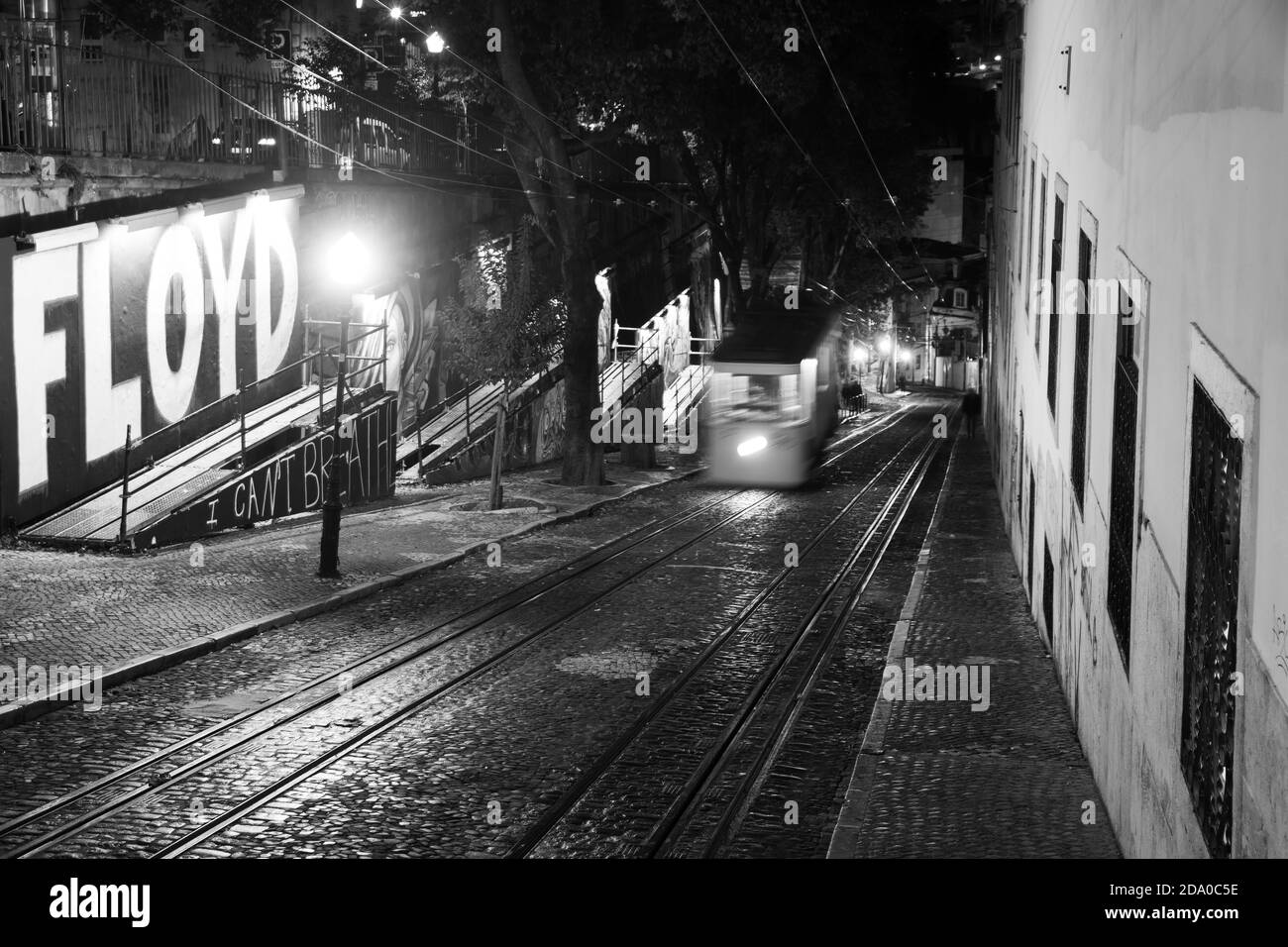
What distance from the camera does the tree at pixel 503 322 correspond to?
902 inches

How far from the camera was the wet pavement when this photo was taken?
26.1 feet

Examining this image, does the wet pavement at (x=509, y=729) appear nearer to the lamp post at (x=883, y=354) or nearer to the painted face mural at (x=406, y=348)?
the painted face mural at (x=406, y=348)

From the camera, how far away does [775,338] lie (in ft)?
89.6

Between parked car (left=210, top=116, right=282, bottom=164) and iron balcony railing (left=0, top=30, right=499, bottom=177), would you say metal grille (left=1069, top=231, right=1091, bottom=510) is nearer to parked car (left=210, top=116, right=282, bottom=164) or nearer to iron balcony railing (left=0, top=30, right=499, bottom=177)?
iron balcony railing (left=0, top=30, right=499, bottom=177)

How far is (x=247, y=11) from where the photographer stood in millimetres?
24516

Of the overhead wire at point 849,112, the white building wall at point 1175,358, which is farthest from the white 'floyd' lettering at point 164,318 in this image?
the white building wall at point 1175,358

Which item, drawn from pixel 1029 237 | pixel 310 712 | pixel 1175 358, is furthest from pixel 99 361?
pixel 1175 358

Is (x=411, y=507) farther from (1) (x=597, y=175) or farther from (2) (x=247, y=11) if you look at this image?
(1) (x=597, y=175)

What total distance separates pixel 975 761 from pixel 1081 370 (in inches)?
134

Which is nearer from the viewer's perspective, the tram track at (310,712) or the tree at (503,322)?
the tram track at (310,712)

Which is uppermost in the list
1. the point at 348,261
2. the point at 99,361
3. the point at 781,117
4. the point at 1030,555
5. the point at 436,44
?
the point at 781,117

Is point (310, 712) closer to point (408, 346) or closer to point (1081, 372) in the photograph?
point (1081, 372)

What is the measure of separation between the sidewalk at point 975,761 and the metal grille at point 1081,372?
183cm

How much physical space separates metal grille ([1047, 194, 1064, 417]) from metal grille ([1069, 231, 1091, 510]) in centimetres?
204
